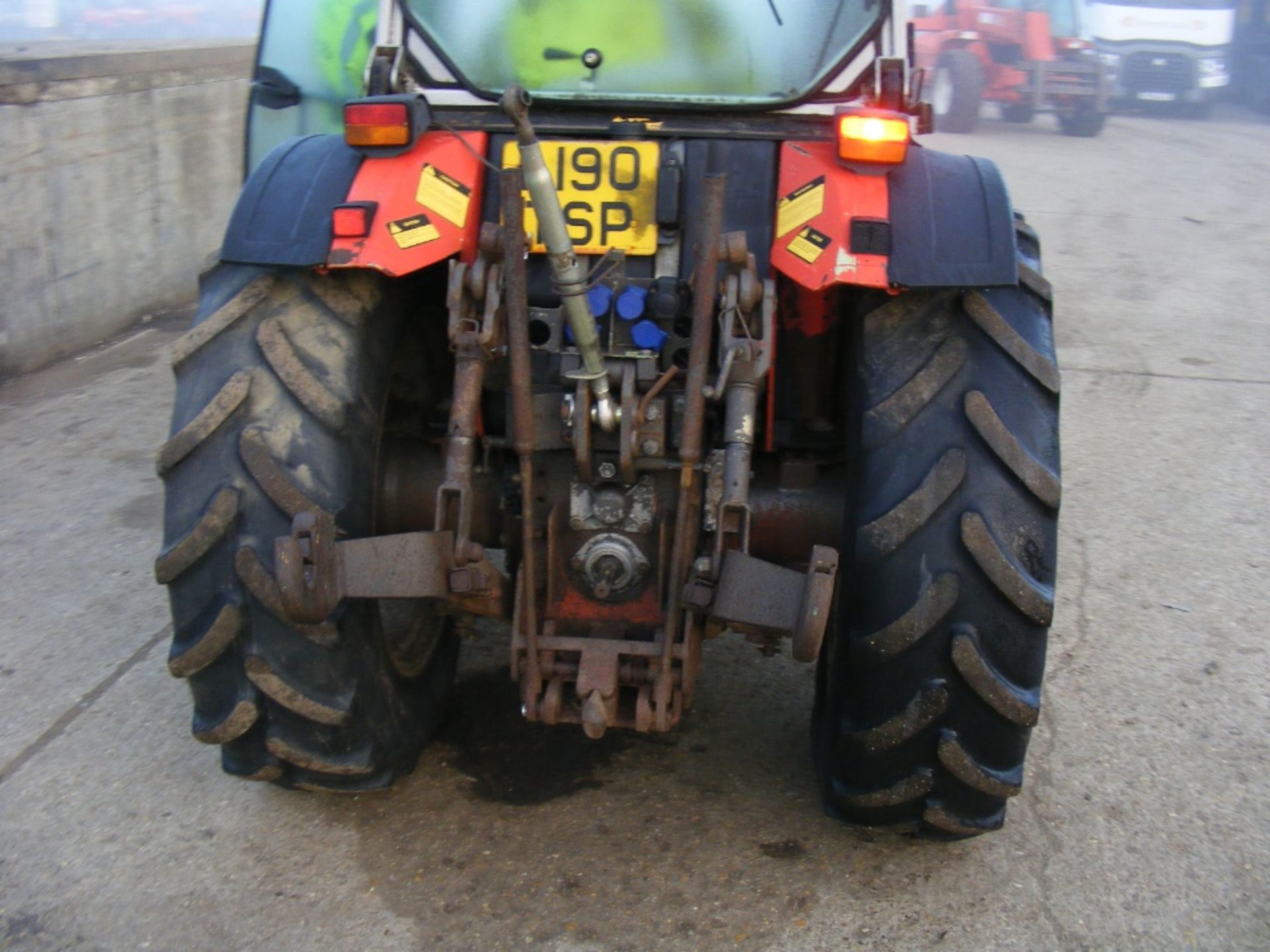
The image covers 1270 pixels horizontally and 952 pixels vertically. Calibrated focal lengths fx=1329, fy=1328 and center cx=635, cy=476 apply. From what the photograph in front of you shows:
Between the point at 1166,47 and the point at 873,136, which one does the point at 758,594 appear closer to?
the point at 873,136

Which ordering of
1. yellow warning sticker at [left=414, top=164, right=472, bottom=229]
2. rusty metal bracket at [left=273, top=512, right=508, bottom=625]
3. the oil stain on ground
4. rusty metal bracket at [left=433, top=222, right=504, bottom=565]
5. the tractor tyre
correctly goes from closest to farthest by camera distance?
rusty metal bracket at [left=273, top=512, right=508, bottom=625] → rusty metal bracket at [left=433, top=222, right=504, bottom=565] → yellow warning sticker at [left=414, top=164, right=472, bottom=229] → the oil stain on ground → the tractor tyre

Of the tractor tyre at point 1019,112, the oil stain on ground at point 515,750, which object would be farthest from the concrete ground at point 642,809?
the tractor tyre at point 1019,112

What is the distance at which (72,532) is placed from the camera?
4965 mm

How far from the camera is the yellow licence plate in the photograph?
307 centimetres

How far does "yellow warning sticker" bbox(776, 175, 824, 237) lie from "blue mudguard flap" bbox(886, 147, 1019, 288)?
0.16 m

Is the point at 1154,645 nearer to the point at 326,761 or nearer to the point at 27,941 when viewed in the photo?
the point at 326,761

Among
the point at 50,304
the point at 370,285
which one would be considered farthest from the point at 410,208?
the point at 50,304

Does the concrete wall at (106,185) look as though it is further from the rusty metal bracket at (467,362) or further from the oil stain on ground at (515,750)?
the rusty metal bracket at (467,362)

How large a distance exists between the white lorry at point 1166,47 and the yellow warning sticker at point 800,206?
17106mm

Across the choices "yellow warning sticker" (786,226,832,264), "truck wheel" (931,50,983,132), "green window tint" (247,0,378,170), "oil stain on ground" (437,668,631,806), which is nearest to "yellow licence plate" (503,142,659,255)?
"yellow warning sticker" (786,226,832,264)

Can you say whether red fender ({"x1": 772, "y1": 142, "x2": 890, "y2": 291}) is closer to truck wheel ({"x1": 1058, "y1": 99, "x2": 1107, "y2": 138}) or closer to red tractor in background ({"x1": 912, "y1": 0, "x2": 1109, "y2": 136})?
red tractor in background ({"x1": 912, "y1": 0, "x2": 1109, "y2": 136})

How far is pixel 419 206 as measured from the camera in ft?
9.77

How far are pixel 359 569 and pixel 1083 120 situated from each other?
16.4 metres

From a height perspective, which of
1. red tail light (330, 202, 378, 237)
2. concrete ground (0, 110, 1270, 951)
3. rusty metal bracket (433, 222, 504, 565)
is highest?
red tail light (330, 202, 378, 237)
